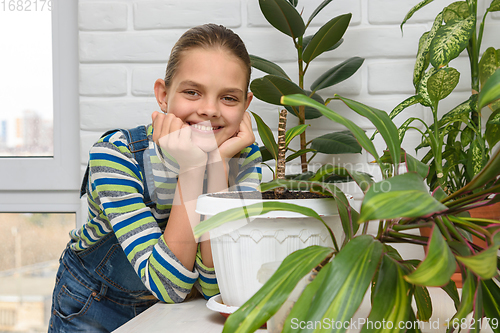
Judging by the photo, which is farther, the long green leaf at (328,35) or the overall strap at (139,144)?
the long green leaf at (328,35)

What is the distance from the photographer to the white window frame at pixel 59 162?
1349 mm

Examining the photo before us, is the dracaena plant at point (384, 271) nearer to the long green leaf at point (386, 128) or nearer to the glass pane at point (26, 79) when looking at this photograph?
the long green leaf at point (386, 128)

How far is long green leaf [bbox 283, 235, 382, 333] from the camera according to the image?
31 centimetres

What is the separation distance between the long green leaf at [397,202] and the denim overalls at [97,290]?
29.8 inches

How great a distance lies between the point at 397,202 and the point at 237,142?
1.84 ft

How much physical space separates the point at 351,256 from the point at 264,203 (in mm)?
139

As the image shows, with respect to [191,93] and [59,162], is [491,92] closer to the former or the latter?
[191,93]

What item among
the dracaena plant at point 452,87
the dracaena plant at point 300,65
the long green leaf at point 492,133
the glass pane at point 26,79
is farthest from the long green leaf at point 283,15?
the glass pane at point 26,79

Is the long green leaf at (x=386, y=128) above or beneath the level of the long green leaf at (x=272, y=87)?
beneath

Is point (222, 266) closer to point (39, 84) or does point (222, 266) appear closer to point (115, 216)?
point (115, 216)

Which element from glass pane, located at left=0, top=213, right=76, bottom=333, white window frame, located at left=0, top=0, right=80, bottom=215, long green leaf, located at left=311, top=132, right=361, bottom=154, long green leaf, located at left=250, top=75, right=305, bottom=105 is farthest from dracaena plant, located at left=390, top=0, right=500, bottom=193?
glass pane, located at left=0, top=213, right=76, bottom=333

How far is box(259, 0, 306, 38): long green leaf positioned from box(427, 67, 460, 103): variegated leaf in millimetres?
368

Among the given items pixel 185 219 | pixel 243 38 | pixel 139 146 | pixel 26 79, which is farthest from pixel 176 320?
pixel 26 79

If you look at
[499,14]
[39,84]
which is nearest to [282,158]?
[499,14]
